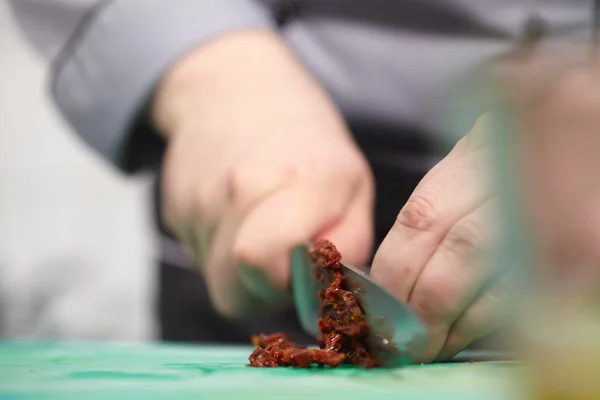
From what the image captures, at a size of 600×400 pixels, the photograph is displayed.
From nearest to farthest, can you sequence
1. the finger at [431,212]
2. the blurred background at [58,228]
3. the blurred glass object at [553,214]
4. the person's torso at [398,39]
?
the blurred glass object at [553,214], the finger at [431,212], the person's torso at [398,39], the blurred background at [58,228]

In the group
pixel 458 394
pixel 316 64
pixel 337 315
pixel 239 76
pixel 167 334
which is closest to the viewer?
pixel 458 394

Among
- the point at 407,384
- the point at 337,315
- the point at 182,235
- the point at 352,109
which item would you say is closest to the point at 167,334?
the point at 182,235

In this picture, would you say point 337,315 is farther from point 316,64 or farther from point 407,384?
point 316,64

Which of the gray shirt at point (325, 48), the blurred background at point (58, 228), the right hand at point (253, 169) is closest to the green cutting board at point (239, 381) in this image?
the right hand at point (253, 169)

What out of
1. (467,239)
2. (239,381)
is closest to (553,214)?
(467,239)

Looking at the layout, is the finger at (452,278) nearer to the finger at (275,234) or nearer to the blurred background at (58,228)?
the finger at (275,234)

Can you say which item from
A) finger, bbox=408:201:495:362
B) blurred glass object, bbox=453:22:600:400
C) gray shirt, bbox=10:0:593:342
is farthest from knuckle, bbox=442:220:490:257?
gray shirt, bbox=10:0:593:342
